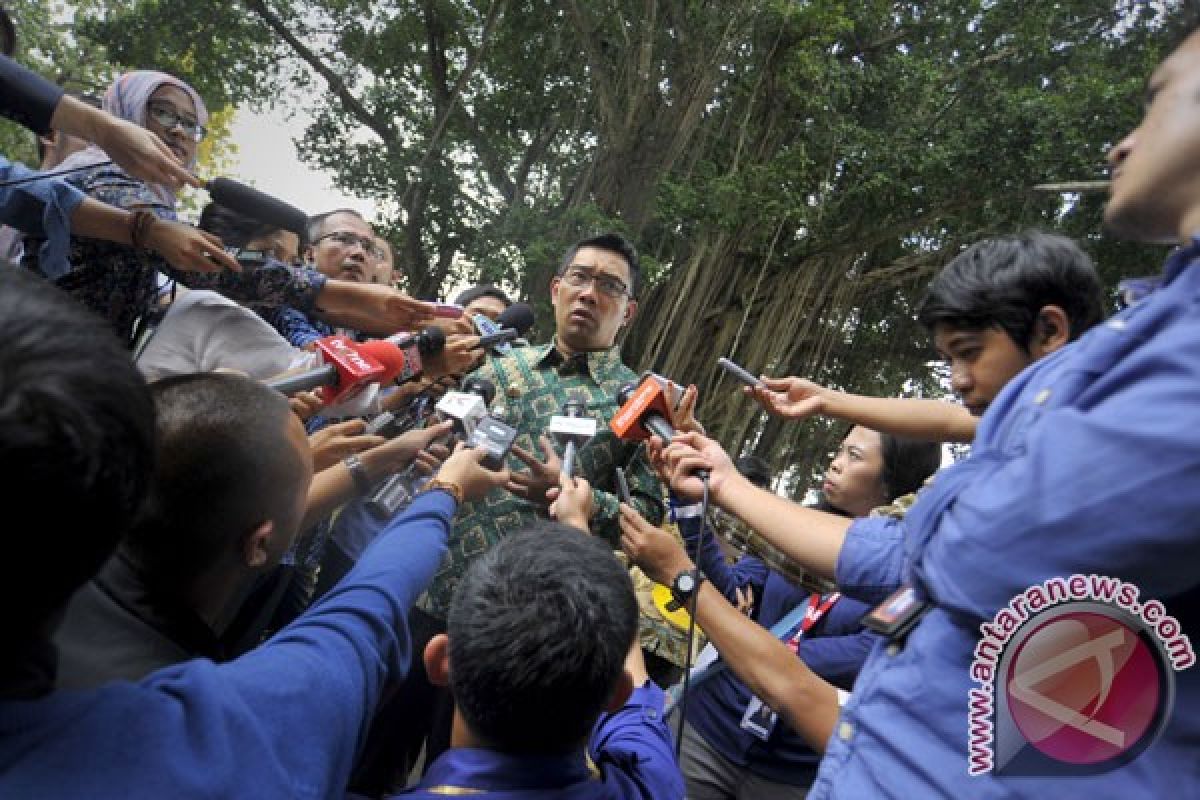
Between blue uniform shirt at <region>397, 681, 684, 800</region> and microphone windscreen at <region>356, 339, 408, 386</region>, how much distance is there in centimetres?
98

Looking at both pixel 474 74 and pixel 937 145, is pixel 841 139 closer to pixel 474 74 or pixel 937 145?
pixel 937 145

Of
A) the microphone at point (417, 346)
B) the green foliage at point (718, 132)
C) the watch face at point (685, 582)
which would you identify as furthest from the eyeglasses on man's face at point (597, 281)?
the green foliage at point (718, 132)

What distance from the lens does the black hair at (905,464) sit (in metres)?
2.09

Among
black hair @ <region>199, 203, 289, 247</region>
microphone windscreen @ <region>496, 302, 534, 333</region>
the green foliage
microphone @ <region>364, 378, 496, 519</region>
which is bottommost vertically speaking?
microphone @ <region>364, 378, 496, 519</region>

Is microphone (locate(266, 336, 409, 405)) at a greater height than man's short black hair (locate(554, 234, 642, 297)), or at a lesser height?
lesser

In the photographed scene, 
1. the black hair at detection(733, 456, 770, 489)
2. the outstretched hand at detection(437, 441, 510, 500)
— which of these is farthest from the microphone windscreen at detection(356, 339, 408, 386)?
the black hair at detection(733, 456, 770, 489)

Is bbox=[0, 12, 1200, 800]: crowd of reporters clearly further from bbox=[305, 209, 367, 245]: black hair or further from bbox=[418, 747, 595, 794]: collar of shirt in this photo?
bbox=[305, 209, 367, 245]: black hair

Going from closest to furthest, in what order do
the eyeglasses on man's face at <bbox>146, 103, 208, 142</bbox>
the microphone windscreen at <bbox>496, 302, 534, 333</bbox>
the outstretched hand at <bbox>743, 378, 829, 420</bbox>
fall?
1. the outstretched hand at <bbox>743, 378, 829, 420</bbox>
2. the eyeglasses on man's face at <bbox>146, 103, 208, 142</bbox>
3. the microphone windscreen at <bbox>496, 302, 534, 333</bbox>

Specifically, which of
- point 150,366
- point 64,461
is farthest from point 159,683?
point 150,366

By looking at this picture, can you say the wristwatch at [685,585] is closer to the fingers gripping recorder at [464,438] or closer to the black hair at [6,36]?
the fingers gripping recorder at [464,438]

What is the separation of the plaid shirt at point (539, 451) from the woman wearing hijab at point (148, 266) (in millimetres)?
399

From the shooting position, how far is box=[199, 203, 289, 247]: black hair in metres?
2.21

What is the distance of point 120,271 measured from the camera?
1.68 metres

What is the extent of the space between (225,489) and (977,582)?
92 centimetres
